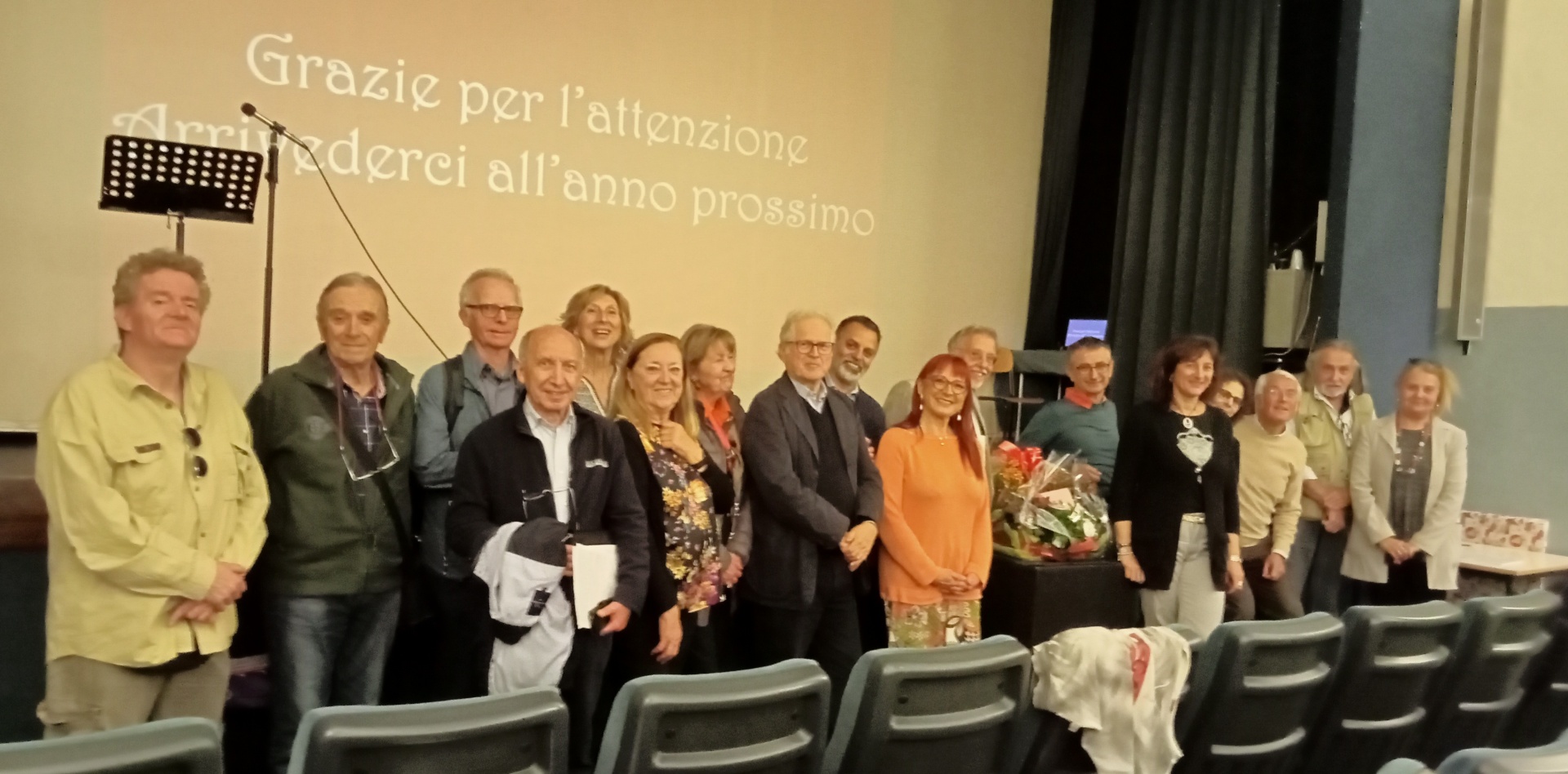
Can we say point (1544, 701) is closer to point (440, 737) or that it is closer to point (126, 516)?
point (440, 737)

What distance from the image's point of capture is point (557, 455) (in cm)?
254

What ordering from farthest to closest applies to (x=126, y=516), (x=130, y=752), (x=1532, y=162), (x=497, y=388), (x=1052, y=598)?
(x=1532, y=162), (x=1052, y=598), (x=497, y=388), (x=126, y=516), (x=130, y=752)

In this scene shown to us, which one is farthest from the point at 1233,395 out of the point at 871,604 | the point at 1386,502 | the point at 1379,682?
the point at 871,604

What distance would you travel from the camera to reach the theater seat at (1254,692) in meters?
2.47

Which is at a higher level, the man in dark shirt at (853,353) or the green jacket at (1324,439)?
the man in dark shirt at (853,353)

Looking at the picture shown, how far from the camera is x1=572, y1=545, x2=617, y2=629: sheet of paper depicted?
97.5 inches

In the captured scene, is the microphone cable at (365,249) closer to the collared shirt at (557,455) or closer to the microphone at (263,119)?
the microphone at (263,119)

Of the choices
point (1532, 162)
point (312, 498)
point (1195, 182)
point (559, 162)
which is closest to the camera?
point (312, 498)

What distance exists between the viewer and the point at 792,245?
6309 millimetres

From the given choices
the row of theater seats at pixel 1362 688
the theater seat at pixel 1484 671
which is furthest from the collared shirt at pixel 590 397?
the theater seat at pixel 1484 671

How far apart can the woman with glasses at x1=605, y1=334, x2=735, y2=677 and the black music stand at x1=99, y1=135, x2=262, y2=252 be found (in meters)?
1.83

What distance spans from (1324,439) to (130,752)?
414 centimetres

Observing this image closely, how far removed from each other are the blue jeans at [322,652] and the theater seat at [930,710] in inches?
47.3

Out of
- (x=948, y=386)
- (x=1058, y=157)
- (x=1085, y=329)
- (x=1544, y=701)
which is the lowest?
(x=1544, y=701)
